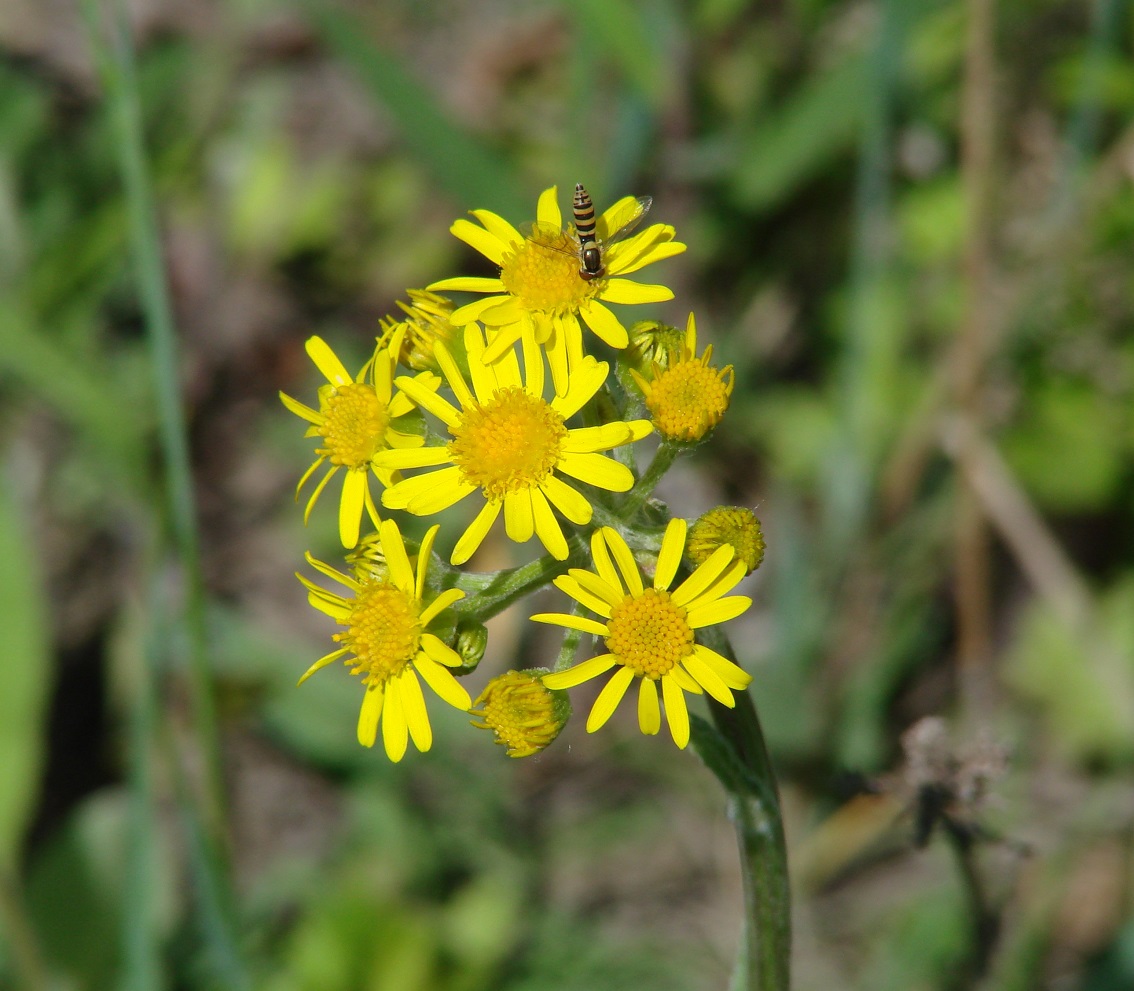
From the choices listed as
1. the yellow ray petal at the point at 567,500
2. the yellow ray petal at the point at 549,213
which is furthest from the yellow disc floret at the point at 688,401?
the yellow ray petal at the point at 549,213

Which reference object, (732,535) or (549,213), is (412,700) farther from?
(549,213)

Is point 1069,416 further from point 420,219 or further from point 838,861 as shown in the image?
point 420,219

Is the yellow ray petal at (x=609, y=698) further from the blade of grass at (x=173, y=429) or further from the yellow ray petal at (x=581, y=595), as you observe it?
the blade of grass at (x=173, y=429)

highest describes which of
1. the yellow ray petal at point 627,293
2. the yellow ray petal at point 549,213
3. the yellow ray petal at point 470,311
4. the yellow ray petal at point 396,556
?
the yellow ray petal at point 549,213

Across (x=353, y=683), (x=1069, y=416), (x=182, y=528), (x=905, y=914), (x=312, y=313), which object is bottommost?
(x=905, y=914)

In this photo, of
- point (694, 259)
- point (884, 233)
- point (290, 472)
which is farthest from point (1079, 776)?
point (290, 472)

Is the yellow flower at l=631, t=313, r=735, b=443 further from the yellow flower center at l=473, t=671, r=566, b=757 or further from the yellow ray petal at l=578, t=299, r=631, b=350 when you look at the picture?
the yellow flower center at l=473, t=671, r=566, b=757

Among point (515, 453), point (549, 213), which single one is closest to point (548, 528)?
point (515, 453)
